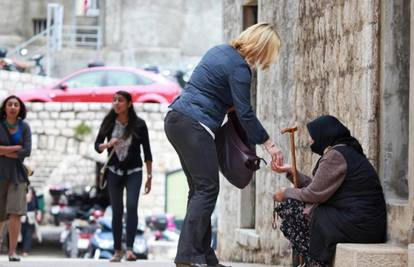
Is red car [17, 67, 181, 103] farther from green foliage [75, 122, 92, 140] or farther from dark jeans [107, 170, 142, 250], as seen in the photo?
dark jeans [107, 170, 142, 250]

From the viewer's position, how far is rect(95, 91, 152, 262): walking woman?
11.2 meters

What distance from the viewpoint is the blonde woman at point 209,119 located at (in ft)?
Result: 25.0

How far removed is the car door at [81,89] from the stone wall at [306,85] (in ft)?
56.3

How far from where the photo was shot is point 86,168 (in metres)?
32.8

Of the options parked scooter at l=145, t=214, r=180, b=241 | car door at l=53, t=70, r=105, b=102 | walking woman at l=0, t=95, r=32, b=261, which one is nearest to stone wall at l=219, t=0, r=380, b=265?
walking woman at l=0, t=95, r=32, b=261

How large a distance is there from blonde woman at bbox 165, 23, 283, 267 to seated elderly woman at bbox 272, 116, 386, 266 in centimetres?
38

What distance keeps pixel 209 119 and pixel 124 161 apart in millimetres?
3629

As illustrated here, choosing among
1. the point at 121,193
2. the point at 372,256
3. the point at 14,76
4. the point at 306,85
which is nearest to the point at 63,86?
the point at 14,76

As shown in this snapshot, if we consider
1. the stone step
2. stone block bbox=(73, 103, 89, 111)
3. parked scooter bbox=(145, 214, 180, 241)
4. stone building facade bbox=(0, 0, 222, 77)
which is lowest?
parked scooter bbox=(145, 214, 180, 241)

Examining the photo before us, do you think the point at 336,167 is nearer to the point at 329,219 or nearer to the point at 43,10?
the point at 329,219

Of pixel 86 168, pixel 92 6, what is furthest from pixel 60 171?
pixel 92 6

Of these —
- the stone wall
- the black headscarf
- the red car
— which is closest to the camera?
the black headscarf

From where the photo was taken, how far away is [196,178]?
7641mm

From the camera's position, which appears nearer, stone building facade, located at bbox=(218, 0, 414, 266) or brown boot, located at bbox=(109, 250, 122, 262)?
stone building facade, located at bbox=(218, 0, 414, 266)
